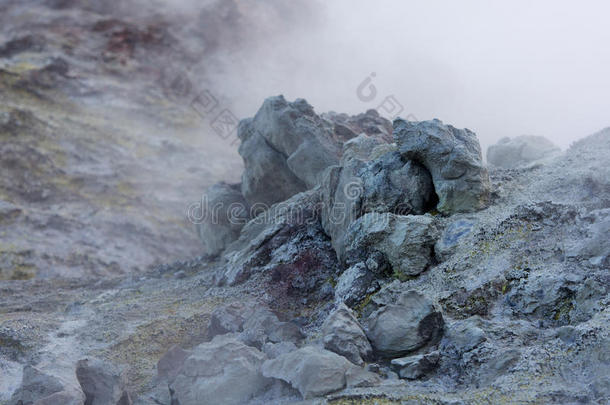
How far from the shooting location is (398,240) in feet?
36.4

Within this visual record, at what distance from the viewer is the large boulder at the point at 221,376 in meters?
8.29

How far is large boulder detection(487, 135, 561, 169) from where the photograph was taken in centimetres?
2059

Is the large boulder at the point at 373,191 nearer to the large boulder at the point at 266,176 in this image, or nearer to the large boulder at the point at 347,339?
the large boulder at the point at 347,339

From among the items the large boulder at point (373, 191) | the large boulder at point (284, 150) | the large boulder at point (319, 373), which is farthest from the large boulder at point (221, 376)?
the large boulder at point (284, 150)

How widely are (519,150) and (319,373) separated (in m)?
16.9

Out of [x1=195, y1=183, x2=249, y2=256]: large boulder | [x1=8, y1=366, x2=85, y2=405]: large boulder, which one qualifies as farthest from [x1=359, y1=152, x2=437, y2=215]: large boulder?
[x1=195, y1=183, x2=249, y2=256]: large boulder

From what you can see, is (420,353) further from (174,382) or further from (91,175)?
(91,175)

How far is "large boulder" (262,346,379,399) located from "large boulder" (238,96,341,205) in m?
10.4

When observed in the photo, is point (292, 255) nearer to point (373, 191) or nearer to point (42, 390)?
point (373, 191)

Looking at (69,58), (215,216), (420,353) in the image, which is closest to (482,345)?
(420,353)

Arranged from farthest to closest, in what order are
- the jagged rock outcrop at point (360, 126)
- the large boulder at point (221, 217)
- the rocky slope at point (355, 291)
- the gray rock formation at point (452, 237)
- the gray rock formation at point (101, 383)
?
1. the large boulder at point (221, 217)
2. the jagged rock outcrop at point (360, 126)
3. the gray rock formation at point (452, 237)
4. the gray rock formation at point (101, 383)
5. the rocky slope at point (355, 291)

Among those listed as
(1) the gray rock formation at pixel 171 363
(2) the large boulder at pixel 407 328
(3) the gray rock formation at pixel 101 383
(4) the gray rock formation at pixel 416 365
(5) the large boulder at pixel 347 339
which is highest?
(3) the gray rock formation at pixel 101 383

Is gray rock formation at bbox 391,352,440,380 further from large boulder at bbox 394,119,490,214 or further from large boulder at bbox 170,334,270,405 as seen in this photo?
large boulder at bbox 394,119,490,214

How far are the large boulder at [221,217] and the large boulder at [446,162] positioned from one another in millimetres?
9311
